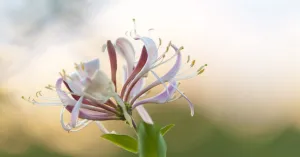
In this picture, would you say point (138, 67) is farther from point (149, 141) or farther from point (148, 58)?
point (149, 141)

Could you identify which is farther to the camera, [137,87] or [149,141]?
[137,87]

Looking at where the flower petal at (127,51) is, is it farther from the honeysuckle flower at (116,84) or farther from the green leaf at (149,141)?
the green leaf at (149,141)

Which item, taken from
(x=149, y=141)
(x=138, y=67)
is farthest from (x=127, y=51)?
(x=149, y=141)

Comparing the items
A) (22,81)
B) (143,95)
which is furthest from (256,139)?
(143,95)

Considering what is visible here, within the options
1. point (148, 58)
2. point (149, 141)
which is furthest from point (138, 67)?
point (149, 141)

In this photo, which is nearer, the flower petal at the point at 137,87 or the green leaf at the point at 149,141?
the green leaf at the point at 149,141

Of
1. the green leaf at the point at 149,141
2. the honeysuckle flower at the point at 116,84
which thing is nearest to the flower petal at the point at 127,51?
the honeysuckle flower at the point at 116,84

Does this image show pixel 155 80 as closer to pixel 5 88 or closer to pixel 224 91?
pixel 5 88
